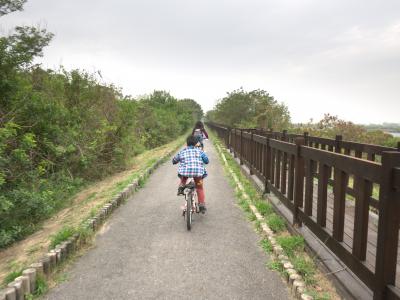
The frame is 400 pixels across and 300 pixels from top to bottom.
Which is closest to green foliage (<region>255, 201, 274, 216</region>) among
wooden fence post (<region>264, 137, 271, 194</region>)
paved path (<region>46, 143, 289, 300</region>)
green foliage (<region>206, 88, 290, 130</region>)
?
paved path (<region>46, 143, 289, 300</region>)

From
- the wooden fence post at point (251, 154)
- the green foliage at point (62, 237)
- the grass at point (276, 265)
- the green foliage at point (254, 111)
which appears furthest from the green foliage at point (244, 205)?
the green foliage at point (254, 111)

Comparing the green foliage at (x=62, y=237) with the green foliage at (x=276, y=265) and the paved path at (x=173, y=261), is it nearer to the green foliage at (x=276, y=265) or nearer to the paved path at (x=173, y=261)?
the paved path at (x=173, y=261)

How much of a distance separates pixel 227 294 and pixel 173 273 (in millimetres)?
770

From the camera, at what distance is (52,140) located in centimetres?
944

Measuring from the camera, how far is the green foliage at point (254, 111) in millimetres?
30312

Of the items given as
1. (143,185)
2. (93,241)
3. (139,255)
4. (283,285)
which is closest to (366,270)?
(283,285)

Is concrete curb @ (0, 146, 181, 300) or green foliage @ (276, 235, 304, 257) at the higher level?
green foliage @ (276, 235, 304, 257)

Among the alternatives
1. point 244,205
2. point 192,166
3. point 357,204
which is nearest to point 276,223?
point 244,205

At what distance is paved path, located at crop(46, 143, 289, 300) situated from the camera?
3520mm

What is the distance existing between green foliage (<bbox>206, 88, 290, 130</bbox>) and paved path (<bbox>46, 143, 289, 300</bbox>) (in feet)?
79.7

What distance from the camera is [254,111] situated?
37.7 m

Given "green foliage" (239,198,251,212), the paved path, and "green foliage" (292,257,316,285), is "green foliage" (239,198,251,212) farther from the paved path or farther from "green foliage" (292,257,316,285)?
"green foliage" (292,257,316,285)

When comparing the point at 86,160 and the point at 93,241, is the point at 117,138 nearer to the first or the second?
the point at 86,160

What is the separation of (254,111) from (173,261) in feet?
113
